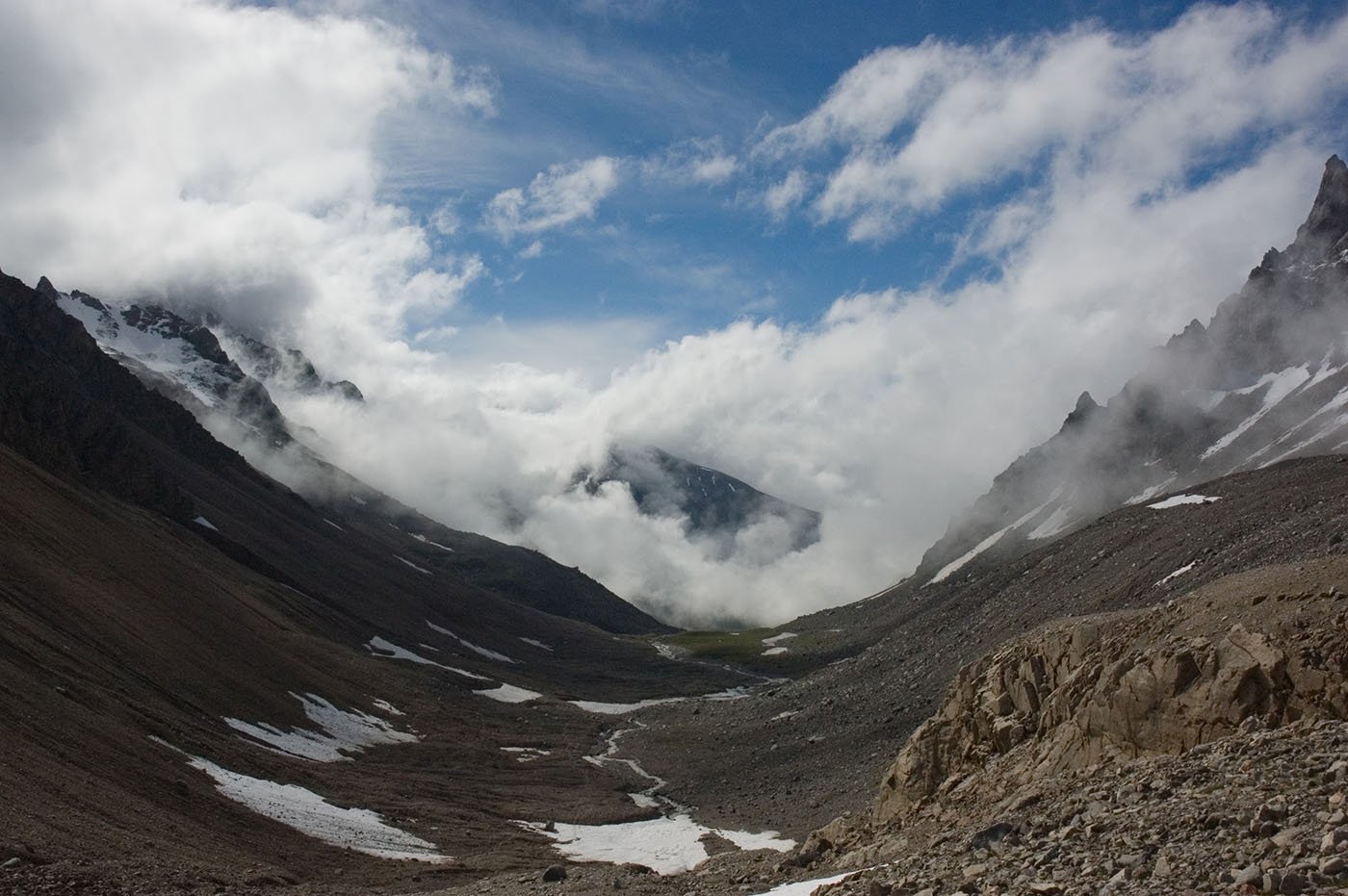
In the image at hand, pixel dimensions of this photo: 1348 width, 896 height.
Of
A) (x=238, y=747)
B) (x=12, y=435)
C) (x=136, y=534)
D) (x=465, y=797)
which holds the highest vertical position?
(x=12, y=435)

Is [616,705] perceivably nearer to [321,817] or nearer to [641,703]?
→ [641,703]

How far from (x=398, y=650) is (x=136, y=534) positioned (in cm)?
4501

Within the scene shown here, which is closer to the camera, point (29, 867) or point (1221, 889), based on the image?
point (1221, 889)

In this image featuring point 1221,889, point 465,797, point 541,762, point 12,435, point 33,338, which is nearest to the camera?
point 1221,889

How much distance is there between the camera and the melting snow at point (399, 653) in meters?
134

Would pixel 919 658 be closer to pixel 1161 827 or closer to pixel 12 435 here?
pixel 1161 827

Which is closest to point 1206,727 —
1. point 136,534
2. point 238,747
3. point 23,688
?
point 23,688

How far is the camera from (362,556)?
7539 inches

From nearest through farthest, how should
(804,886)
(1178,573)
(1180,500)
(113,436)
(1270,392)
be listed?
(804,886) → (1178,573) → (1180,500) → (113,436) → (1270,392)

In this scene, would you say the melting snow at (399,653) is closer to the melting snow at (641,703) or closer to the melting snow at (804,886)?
the melting snow at (641,703)

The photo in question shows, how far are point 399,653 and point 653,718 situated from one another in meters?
39.9

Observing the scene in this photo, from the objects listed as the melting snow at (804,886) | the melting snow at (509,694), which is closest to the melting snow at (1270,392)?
the melting snow at (509,694)

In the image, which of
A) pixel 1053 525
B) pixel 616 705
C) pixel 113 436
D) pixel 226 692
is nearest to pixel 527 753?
pixel 226 692

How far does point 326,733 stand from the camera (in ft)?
265
